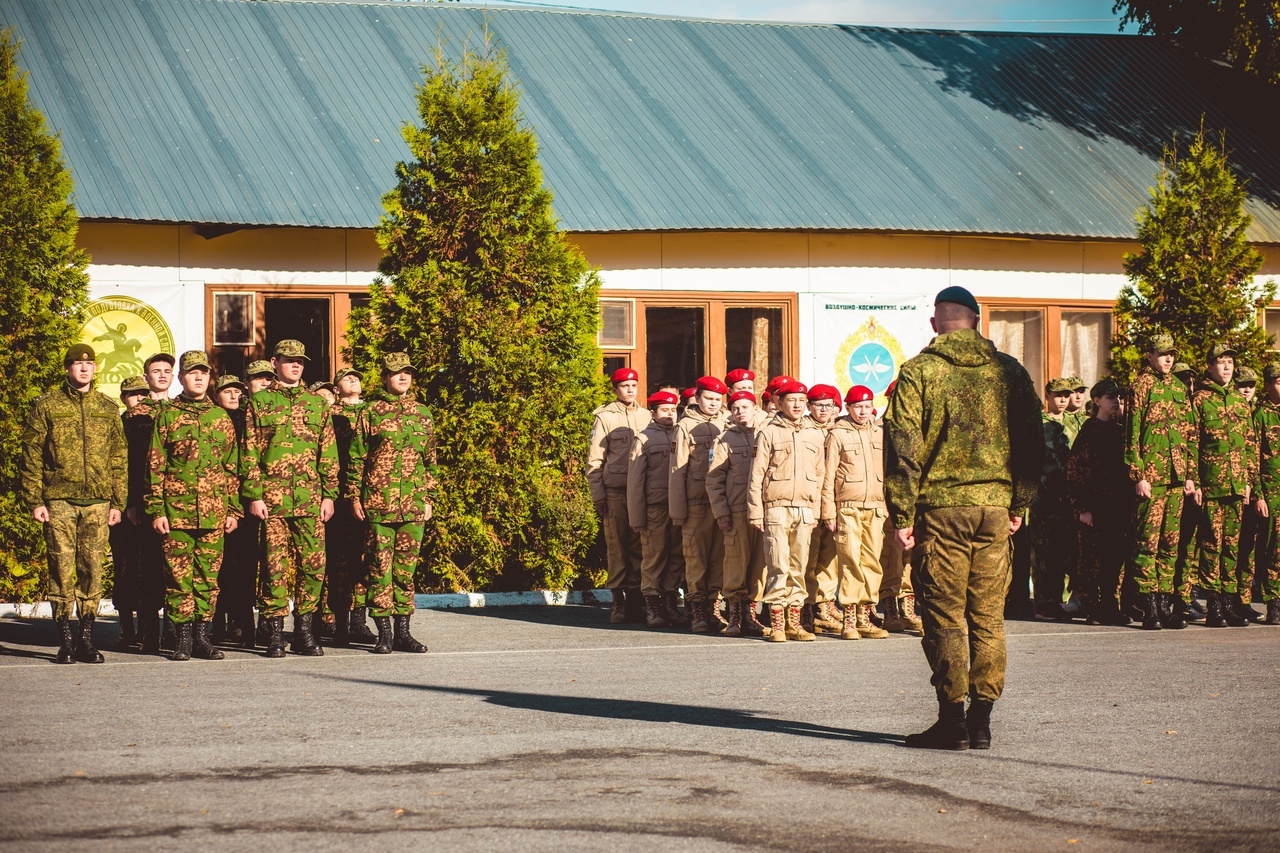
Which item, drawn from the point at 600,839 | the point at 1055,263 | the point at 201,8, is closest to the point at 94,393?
the point at 600,839

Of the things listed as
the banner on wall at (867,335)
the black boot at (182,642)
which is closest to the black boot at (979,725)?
the black boot at (182,642)

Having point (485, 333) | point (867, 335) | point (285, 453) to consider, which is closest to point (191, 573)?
point (285, 453)

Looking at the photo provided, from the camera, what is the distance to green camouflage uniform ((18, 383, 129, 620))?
36.1 feet

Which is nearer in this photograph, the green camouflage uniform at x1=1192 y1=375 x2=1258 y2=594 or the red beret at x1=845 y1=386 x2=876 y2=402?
the red beret at x1=845 y1=386 x2=876 y2=402

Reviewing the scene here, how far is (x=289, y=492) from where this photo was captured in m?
11.3

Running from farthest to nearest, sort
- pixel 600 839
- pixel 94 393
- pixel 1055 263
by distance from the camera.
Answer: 1. pixel 1055 263
2. pixel 94 393
3. pixel 600 839

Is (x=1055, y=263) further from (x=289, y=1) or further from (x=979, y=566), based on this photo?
(x=979, y=566)

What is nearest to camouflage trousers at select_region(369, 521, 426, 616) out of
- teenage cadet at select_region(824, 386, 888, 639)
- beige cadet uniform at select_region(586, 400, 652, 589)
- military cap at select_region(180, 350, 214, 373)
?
military cap at select_region(180, 350, 214, 373)

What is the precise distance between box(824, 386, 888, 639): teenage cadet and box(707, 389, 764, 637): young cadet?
0.63m

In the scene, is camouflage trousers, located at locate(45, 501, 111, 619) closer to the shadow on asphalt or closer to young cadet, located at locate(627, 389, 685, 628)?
the shadow on asphalt

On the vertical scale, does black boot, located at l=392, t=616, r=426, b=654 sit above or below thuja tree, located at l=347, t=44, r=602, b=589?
below

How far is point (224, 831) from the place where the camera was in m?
5.58

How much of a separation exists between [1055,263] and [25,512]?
12.7 metres

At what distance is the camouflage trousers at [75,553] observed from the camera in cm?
1096
